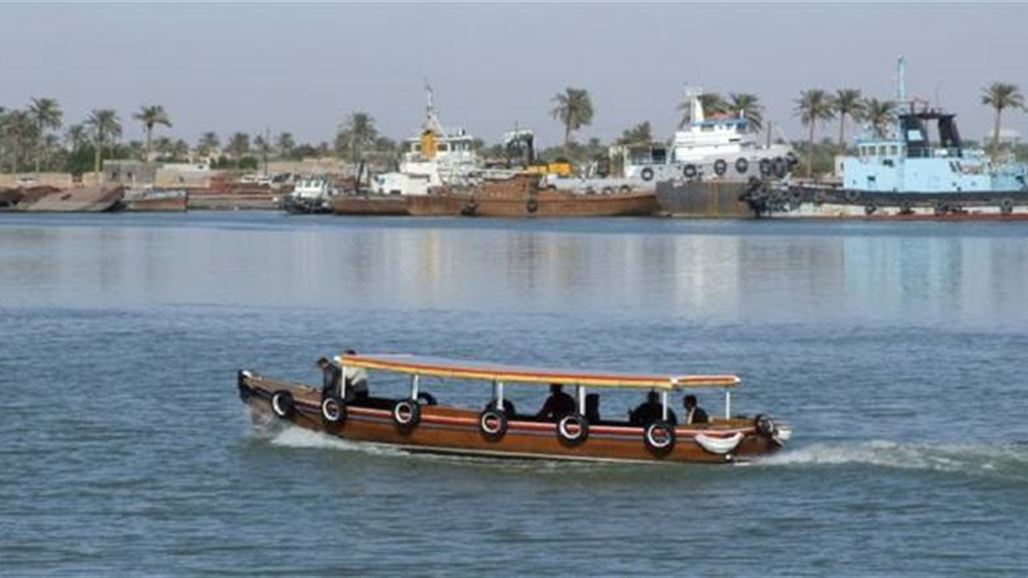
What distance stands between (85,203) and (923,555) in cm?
17493

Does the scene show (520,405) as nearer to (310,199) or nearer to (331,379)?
(331,379)

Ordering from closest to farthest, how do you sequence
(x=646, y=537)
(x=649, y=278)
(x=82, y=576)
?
1. (x=82, y=576)
2. (x=646, y=537)
3. (x=649, y=278)

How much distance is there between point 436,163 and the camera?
17350 cm

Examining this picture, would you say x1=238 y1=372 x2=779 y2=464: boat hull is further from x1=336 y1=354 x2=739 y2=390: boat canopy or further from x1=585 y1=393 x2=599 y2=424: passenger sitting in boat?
x1=336 y1=354 x2=739 y2=390: boat canopy

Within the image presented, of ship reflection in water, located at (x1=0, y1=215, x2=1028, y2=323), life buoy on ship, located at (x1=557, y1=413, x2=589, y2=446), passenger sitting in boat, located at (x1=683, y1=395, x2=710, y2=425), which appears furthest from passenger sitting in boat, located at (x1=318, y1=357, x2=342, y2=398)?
ship reflection in water, located at (x1=0, y1=215, x2=1028, y2=323)

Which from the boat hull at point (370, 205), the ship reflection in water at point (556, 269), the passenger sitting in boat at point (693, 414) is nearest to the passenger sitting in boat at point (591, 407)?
the passenger sitting in boat at point (693, 414)

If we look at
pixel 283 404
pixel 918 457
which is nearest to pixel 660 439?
pixel 918 457

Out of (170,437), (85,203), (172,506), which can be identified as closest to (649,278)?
(170,437)

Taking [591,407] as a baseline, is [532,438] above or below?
below

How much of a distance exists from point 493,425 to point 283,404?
4.51 meters

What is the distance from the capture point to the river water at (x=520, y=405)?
2730 centimetres

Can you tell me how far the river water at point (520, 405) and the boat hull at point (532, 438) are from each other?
0.88ft

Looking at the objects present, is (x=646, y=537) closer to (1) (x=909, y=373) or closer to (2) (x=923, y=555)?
(2) (x=923, y=555)

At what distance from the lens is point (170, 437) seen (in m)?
36.3
